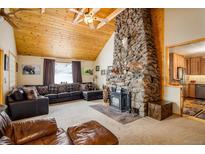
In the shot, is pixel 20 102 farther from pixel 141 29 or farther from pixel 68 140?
pixel 141 29

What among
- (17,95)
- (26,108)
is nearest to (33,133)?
(26,108)

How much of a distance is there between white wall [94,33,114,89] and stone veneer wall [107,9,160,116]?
1.51 meters

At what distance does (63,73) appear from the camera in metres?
7.21

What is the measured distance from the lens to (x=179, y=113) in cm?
385

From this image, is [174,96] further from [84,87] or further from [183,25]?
[84,87]

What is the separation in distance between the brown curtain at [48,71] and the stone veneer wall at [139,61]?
3676mm

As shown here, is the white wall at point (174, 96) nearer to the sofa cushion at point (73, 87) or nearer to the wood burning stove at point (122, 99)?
the wood burning stove at point (122, 99)

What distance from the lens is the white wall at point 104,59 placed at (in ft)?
21.2

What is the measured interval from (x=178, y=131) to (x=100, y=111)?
237 cm

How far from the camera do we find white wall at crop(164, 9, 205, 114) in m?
3.34

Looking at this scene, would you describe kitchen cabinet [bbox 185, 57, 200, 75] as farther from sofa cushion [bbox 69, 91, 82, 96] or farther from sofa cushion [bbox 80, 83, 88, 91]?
sofa cushion [bbox 69, 91, 82, 96]

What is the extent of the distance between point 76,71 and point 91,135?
5843 mm

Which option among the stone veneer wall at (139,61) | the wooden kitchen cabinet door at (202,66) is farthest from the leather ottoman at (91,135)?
the wooden kitchen cabinet door at (202,66)

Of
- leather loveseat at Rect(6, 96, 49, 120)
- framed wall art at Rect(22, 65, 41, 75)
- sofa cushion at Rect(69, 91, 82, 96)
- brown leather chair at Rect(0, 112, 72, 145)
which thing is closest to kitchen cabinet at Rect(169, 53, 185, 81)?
sofa cushion at Rect(69, 91, 82, 96)
